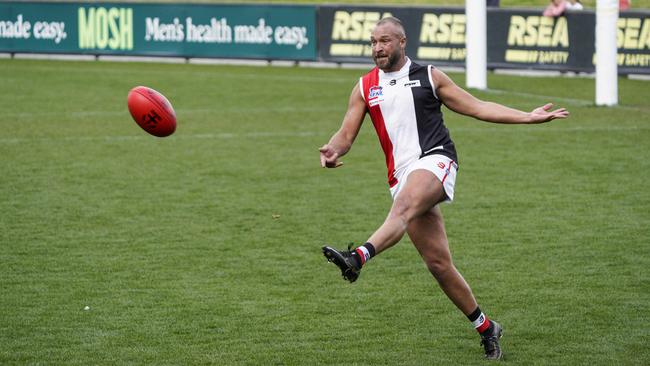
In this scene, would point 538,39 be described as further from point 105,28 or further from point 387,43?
point 387,43

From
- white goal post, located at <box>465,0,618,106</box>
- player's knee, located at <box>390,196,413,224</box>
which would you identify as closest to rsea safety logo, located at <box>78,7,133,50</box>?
white goal post, located at <box>465,0,618,106</box>

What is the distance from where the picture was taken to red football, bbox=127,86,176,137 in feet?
33.0

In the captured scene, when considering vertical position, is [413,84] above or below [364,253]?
above

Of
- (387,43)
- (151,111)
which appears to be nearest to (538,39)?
(151,111)

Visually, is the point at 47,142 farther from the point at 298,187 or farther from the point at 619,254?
the point at 619,254

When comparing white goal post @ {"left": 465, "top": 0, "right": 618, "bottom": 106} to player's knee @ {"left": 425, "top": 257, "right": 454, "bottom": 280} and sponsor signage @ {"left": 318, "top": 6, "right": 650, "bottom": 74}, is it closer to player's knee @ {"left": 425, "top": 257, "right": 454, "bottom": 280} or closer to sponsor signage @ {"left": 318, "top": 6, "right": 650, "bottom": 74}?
sponsor signage @ {"left": 318, "top": 6, "right": 650, "bottom": 74}

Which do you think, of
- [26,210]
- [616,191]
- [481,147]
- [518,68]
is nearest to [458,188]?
[616,191]

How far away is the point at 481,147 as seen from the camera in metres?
17.5

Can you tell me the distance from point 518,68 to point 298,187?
13.3 m

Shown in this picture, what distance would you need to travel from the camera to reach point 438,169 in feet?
24.5

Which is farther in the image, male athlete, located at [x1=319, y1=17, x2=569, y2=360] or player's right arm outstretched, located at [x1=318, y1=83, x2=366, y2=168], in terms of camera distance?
player's right arm outstretched, located at [x1=318, y1=83, x2=366, y2=168]

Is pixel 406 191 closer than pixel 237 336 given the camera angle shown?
Yes

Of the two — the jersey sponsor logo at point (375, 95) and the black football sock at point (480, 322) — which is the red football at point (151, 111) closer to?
the jersey sponsor logo at point (375, 95)

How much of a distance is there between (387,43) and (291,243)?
4488 mm
